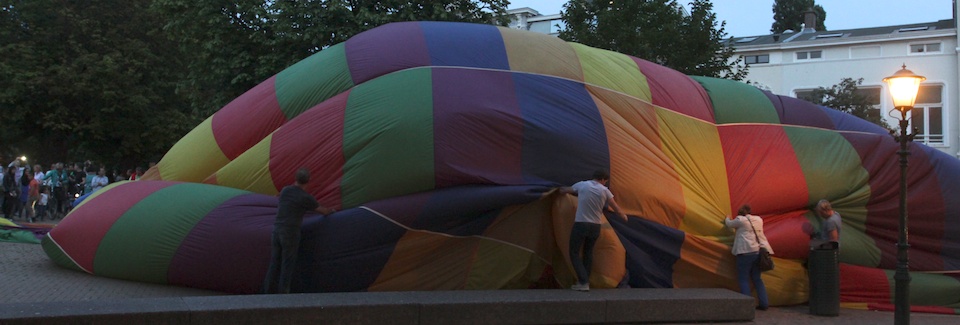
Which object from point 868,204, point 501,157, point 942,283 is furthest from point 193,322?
point 942,283

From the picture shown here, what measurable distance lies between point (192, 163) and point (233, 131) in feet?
2.24

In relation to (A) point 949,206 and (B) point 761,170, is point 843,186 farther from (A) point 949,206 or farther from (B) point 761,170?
(A) point 949,206

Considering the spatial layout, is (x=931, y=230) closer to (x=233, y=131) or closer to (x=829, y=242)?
(x=829, y=242)

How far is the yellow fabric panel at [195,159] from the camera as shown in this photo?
10.1m

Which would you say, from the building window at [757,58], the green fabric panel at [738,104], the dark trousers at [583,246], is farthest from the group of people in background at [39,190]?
the building window at [757,58]

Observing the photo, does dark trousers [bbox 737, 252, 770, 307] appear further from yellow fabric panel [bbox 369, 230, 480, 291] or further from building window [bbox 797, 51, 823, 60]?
building window [bbox 797, 51, 823, 60]

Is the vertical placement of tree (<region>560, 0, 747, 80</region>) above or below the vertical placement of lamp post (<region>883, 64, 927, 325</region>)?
above

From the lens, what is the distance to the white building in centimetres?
3775

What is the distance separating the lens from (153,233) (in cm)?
910

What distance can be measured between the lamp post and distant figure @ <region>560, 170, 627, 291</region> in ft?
9.77

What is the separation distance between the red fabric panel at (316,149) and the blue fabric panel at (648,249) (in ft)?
10.5

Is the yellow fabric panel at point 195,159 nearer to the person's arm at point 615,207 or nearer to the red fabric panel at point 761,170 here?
the person's arm at point 615,207

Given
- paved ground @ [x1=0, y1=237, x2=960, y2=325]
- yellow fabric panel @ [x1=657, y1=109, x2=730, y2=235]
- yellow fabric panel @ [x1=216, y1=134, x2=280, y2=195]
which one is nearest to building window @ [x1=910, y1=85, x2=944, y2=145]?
paved ground @ [x1=0, y1=237, x2=960, y2=325]

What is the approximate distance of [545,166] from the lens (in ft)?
30.2
